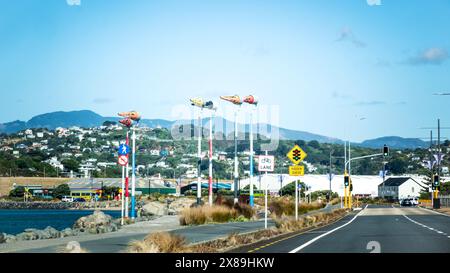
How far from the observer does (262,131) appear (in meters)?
71.8

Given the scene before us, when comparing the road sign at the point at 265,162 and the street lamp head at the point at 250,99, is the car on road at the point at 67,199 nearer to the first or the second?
the street lamp head at the point at 250,99

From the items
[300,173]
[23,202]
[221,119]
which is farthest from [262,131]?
[23,202]

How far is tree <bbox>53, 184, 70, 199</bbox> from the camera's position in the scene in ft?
530

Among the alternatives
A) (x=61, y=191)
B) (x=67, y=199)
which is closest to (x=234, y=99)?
(x=67, y=199)

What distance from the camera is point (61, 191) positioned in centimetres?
16250

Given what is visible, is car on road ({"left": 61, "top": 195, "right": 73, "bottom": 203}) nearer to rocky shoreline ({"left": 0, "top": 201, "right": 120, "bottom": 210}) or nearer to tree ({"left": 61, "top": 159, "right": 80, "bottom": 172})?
rocky shoreline ({"left": 0, "top": 201, "right": 120, "bottom": 210})

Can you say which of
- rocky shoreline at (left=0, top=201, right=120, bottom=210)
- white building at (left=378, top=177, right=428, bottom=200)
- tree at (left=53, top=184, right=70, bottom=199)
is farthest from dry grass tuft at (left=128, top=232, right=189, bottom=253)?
white building at (left=378, top=177, right=428, bottom=200)

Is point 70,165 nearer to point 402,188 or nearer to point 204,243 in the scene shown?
point 402,188

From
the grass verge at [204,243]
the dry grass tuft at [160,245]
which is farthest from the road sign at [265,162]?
the dry grass tuft at [160,245]
